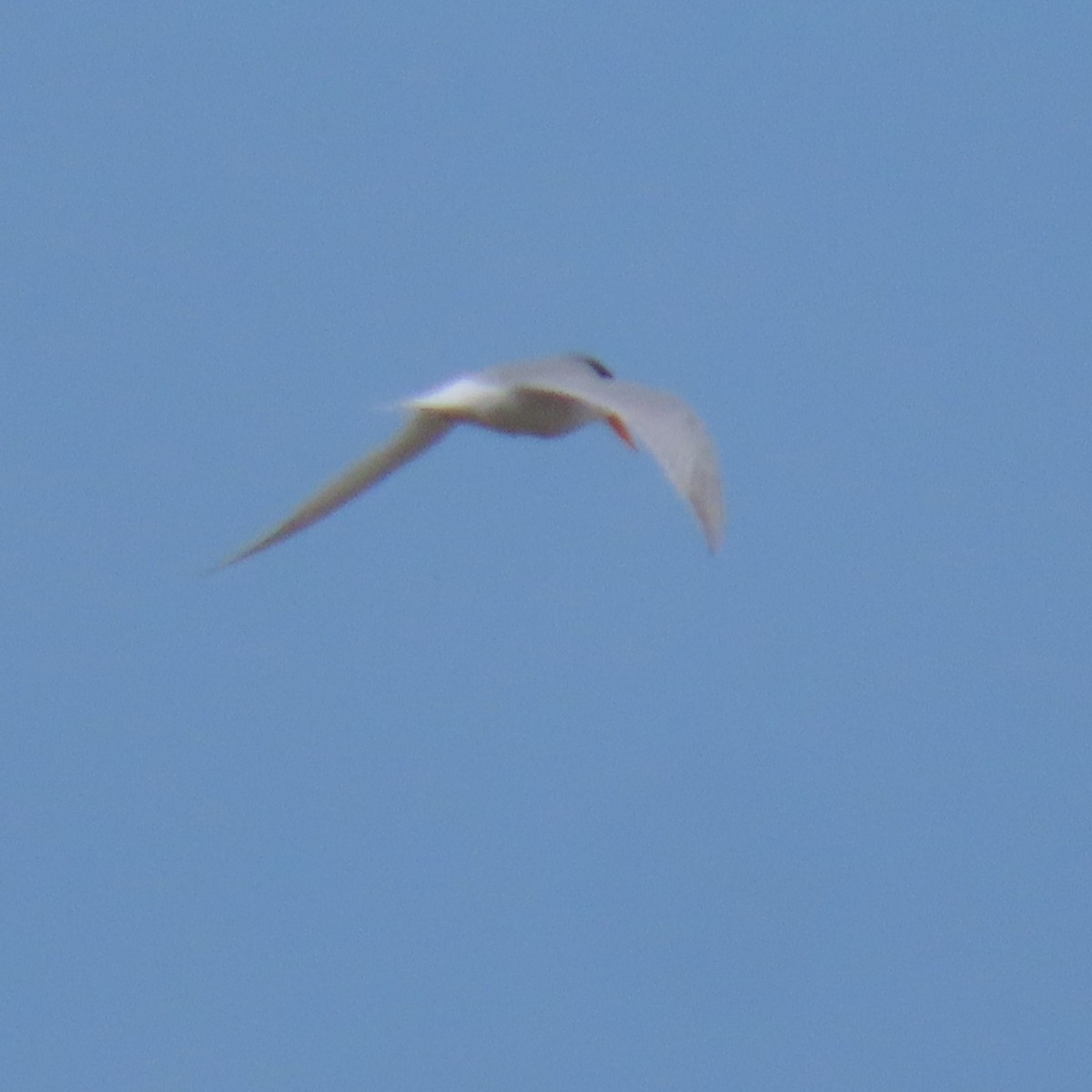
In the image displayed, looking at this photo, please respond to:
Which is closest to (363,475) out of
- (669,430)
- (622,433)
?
(622,433)

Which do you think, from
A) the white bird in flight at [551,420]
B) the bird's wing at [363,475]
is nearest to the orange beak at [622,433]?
the white bird in flight at [551,420]

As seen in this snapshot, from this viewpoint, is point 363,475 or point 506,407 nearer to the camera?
point 506,407

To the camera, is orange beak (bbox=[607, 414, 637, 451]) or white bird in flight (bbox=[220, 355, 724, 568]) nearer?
white bird in flight (bbox=[220, 355, 724, 568])

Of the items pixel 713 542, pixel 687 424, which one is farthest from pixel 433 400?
pixel 713 542

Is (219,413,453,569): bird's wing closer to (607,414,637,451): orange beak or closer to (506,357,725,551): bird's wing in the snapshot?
(607,414,637,451): orange beak

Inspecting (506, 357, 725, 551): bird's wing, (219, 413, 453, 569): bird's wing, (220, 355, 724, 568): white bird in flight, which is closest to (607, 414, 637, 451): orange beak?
(220, 355, 724, 568): white bird in flight

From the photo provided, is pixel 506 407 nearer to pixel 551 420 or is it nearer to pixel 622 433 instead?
pixel 551 420
